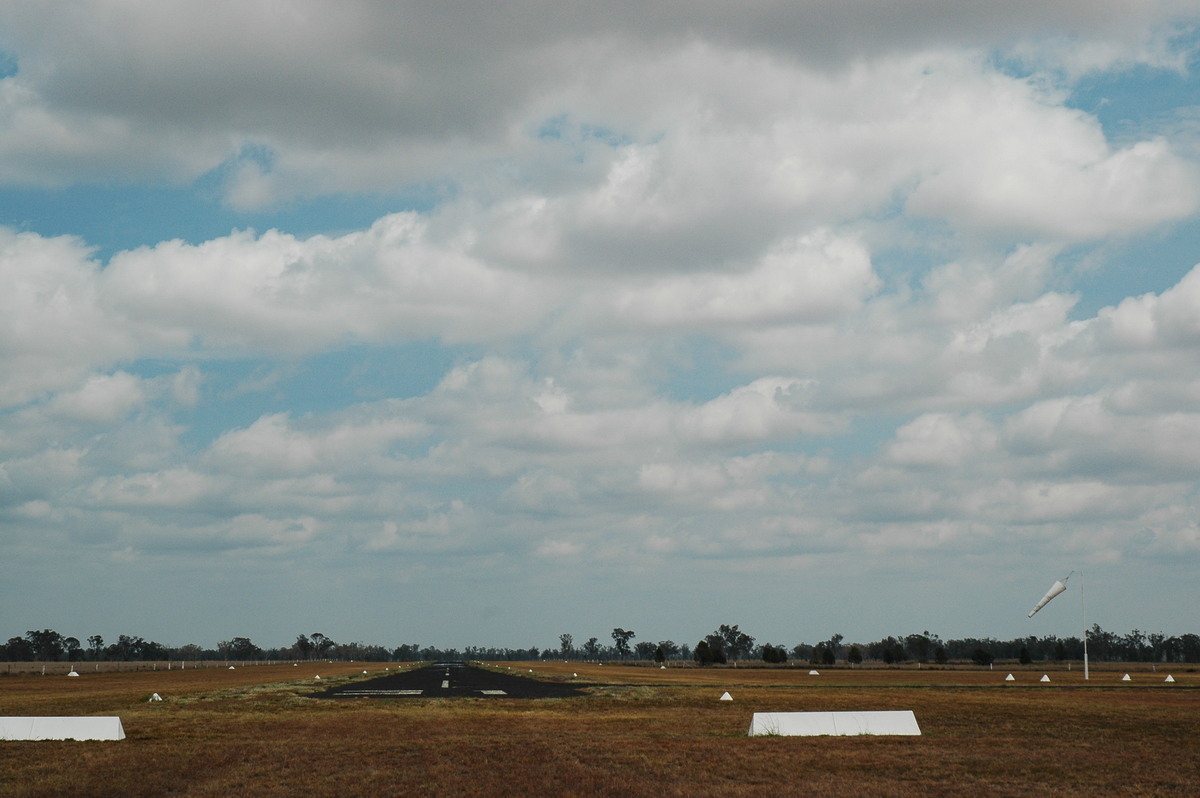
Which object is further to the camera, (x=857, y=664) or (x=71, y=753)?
(x=857, y=664)

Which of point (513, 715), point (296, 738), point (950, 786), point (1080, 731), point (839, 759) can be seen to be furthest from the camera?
point (513, 715)

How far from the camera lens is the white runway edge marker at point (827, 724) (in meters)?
31.1

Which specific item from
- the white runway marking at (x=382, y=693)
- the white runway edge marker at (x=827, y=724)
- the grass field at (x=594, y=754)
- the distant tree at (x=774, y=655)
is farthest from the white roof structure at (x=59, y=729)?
the distant tree at (x=774, y=655)

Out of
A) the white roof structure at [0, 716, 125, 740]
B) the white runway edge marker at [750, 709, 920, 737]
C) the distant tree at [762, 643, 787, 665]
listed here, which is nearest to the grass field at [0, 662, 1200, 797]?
the white runway edge marker at [750, 709, 920, 737]

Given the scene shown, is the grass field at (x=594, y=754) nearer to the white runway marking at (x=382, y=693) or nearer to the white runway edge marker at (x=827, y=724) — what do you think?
the white runway edge marker at (x=827, y=724)

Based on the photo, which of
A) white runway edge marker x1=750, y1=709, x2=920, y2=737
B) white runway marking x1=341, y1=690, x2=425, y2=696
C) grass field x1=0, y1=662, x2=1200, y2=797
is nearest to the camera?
grass field x1=0, y1=662, x2=1200, y2=797

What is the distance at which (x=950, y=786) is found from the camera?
70.9 feet

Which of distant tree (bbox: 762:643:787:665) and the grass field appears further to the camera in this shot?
distant tree (bbox: 762:643:787:665)

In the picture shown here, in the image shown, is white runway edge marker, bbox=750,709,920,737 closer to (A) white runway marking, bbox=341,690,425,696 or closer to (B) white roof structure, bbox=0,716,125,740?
(B) white roof structure, bbox=0,716,125,740

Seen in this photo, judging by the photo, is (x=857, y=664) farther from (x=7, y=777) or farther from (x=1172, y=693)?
(x=7, y=777)

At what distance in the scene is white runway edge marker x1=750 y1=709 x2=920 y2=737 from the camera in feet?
102

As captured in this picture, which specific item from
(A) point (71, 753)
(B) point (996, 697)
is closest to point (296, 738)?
(A) point (71, 753)

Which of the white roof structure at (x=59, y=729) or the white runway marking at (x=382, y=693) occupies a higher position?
the white roof structure at (x=59, y=729)

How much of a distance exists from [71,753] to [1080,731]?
31640 millimetres
